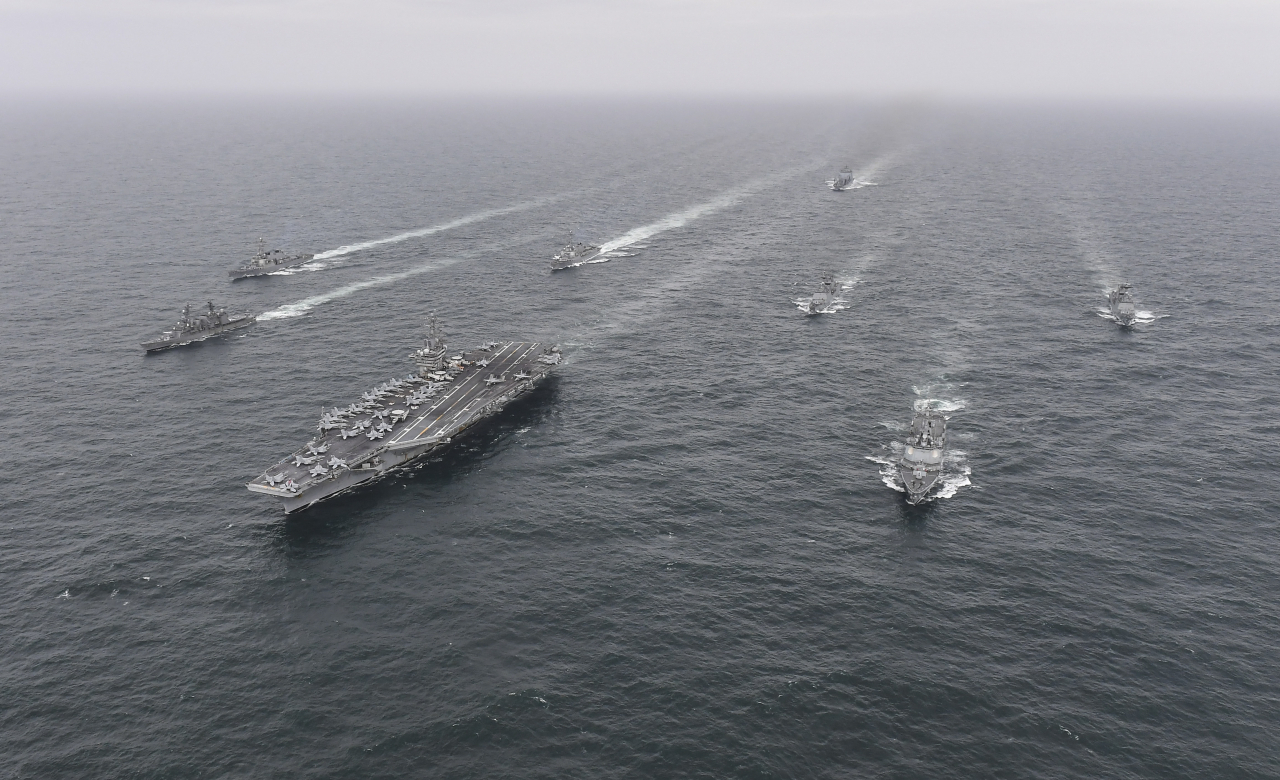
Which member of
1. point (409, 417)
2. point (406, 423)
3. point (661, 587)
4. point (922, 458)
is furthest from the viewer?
point (409, 417)

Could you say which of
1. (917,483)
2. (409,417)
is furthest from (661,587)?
(409,417)

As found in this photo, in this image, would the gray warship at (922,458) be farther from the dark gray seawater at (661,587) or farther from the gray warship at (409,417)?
the gray warship at (409,417)

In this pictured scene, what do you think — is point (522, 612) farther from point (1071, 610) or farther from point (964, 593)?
point (1071, 610)

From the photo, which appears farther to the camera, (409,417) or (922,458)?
(409,417)

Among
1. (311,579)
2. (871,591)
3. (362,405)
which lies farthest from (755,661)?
(362,405)

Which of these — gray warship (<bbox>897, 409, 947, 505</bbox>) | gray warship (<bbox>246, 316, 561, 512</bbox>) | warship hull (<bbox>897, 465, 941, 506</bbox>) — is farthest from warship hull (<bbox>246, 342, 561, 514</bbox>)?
warship hull (<bbox>897, 465, 941, 506</bbox>)

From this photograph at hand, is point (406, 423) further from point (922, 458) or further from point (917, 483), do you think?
point (922, 458)

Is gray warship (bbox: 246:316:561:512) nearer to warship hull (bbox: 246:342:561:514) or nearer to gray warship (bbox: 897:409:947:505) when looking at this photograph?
warship hull (bbox: 246:342:561:514)
